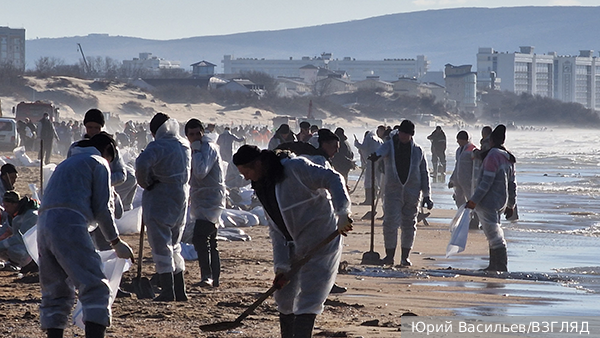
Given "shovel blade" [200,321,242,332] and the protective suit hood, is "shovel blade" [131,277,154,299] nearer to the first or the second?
the protective suit hood

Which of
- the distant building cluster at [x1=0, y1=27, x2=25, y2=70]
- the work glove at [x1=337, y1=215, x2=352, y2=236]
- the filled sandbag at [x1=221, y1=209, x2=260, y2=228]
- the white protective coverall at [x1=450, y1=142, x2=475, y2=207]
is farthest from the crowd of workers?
the distant building cluster at [x1=0, y1=27, x2=25, y2=70]

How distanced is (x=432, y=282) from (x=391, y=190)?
4.33 ft

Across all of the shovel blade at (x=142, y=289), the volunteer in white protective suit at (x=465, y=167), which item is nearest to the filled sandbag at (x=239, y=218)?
the volunteer in white protective suit at (x=465, y=167)

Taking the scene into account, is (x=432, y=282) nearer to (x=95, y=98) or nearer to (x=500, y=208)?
A: (x=500, y=208)

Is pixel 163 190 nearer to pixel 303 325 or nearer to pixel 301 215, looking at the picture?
pixel 301 215

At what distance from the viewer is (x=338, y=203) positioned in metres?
5.71

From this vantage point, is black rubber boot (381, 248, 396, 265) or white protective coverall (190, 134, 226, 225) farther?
black rubber boot (381, 248, 396, 265)

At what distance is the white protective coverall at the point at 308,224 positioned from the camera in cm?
577

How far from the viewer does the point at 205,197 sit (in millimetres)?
8898

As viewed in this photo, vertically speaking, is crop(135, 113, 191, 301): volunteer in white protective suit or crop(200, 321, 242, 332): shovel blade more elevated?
crop(135, 113, 191, 301): volunteer in white protective suit

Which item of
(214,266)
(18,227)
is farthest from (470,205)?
(18,227)

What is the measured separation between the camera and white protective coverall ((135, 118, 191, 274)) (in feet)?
25.6

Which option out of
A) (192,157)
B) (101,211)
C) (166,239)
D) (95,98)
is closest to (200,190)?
(192,157)

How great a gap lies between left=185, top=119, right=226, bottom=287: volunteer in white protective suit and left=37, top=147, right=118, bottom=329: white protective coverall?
2824mm
